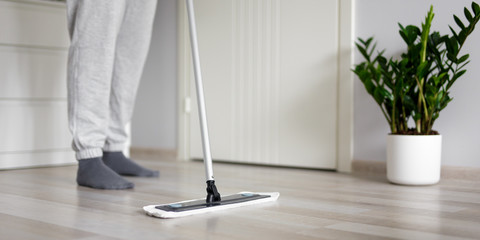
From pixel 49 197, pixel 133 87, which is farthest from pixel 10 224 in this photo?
pixel 133 87

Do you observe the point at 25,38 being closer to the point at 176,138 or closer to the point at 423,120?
the point at 176,138

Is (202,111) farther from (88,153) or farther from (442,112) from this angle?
(442,112)

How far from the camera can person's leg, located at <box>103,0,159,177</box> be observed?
2.20 m

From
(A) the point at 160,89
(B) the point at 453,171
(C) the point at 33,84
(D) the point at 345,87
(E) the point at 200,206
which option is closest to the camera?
(E) the point at 200,206

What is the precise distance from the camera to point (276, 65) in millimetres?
2705

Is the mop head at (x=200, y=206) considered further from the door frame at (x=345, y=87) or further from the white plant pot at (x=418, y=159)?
the door frame at (x=345, y=87)

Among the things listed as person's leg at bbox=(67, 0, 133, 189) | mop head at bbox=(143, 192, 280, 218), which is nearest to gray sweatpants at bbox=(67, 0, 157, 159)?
person's leg at bbox=(67, 0, 133, 189)

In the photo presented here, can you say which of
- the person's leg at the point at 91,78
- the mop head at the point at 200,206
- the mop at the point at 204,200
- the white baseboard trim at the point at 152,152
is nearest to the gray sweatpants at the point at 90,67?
the person's leg at the point at 91,78

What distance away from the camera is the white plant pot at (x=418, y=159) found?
2037 millimetres

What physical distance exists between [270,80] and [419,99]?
0.82m

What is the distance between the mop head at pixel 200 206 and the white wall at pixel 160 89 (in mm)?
1593

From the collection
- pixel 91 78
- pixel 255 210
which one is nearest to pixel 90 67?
pixel 91 78

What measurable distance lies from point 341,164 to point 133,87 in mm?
925

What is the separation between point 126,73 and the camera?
222 cm
